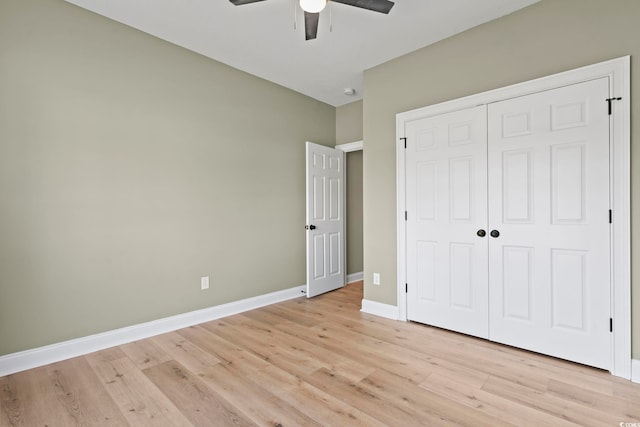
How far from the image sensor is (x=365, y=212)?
364 cm

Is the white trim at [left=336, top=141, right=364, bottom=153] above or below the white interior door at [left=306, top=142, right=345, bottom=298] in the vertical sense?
above

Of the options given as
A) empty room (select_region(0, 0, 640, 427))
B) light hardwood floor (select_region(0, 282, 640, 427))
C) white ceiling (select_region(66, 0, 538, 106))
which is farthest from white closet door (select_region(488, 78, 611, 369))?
white ceiling (select_region(66, 0, 538, 106))

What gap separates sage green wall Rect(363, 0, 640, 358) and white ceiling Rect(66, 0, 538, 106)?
0.49 ft

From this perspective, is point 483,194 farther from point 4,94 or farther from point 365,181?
point 4,94

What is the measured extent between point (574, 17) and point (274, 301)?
3.98 metres

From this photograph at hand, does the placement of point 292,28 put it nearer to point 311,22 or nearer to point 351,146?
point 311,22

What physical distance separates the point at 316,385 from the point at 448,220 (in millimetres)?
1896

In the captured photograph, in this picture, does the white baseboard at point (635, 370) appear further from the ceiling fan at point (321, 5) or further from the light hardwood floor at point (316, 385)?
the ceiling fan at point (321, 5)

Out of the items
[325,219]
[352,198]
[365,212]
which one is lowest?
[325,219]

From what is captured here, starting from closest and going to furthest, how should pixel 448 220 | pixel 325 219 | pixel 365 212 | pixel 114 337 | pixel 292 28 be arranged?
1. pixel 114 337
2. pixel 292 28
3. pixel 448 220
4. pixel 365 212
5. pixel 325 219

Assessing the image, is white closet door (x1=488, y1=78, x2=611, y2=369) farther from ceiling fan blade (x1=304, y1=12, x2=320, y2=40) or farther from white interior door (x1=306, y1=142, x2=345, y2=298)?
white interior door (x1=306, y1=142, x2=345, y2=298)

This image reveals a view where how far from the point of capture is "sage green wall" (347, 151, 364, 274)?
520 centimetres

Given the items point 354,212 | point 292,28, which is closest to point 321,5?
point 292,28

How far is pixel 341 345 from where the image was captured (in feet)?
8.84
